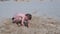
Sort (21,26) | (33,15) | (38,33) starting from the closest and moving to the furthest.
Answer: (38,33)
(21,26)
(33,15)

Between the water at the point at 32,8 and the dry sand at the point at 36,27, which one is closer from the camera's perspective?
the dry sand at the point at 36,27

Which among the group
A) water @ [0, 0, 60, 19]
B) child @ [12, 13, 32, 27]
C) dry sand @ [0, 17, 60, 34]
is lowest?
dry sand @ [0, 17, 60, 34]

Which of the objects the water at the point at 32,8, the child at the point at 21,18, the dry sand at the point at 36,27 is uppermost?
the water at the point at 32,8

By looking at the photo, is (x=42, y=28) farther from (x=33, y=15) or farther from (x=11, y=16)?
(x=11, y=16)

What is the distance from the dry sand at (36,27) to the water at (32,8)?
75 mm

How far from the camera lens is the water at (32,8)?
1404mm

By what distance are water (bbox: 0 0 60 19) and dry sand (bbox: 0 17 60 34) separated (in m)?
0.08

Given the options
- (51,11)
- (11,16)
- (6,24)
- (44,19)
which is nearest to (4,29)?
(6,24)

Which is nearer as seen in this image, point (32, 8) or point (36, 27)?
point (36, 27)

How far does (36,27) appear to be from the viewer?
1.30 metres

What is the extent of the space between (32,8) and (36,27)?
0.25 meters

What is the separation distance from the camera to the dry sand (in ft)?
4.00

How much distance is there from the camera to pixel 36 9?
4.75 ft

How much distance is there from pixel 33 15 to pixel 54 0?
30 centimetres
